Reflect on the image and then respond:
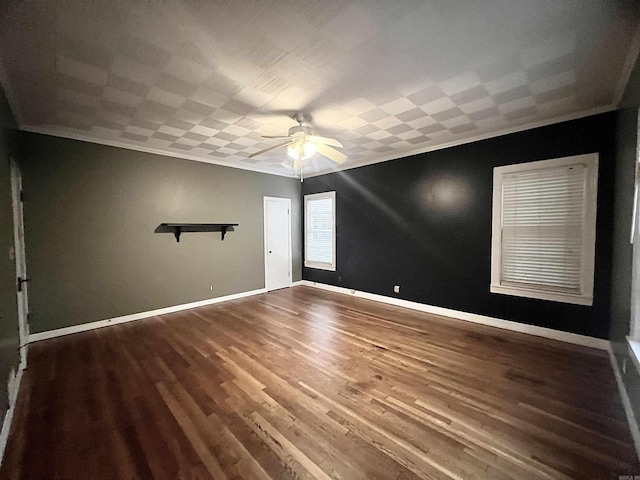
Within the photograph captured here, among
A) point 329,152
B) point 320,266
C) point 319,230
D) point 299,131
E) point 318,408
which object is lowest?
point 318,408

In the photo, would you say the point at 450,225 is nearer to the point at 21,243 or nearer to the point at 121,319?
the point at 121,319

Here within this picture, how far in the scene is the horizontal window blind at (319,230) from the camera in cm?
596

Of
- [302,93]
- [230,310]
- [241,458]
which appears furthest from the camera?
[230,310]

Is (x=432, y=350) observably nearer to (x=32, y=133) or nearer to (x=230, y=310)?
(x=230, y=310)

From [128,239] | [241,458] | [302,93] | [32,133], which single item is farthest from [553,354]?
[32,133]

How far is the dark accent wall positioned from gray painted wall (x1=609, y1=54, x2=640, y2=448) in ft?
0.75

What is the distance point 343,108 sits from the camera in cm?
284

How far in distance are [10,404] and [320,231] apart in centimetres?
505

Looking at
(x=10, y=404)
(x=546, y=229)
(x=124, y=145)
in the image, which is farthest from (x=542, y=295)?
(x=124, y=145)

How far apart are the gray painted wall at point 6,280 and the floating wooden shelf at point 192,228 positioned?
6.51 ft

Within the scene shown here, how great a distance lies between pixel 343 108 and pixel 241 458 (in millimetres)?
3144

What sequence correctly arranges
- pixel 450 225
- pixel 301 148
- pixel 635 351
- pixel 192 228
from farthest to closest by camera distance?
pixel 192 228, pixel 450 225, pixel 301 148, pixel 635 351

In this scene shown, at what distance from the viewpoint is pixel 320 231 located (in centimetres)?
618

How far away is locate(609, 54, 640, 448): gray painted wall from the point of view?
2.05 meters
